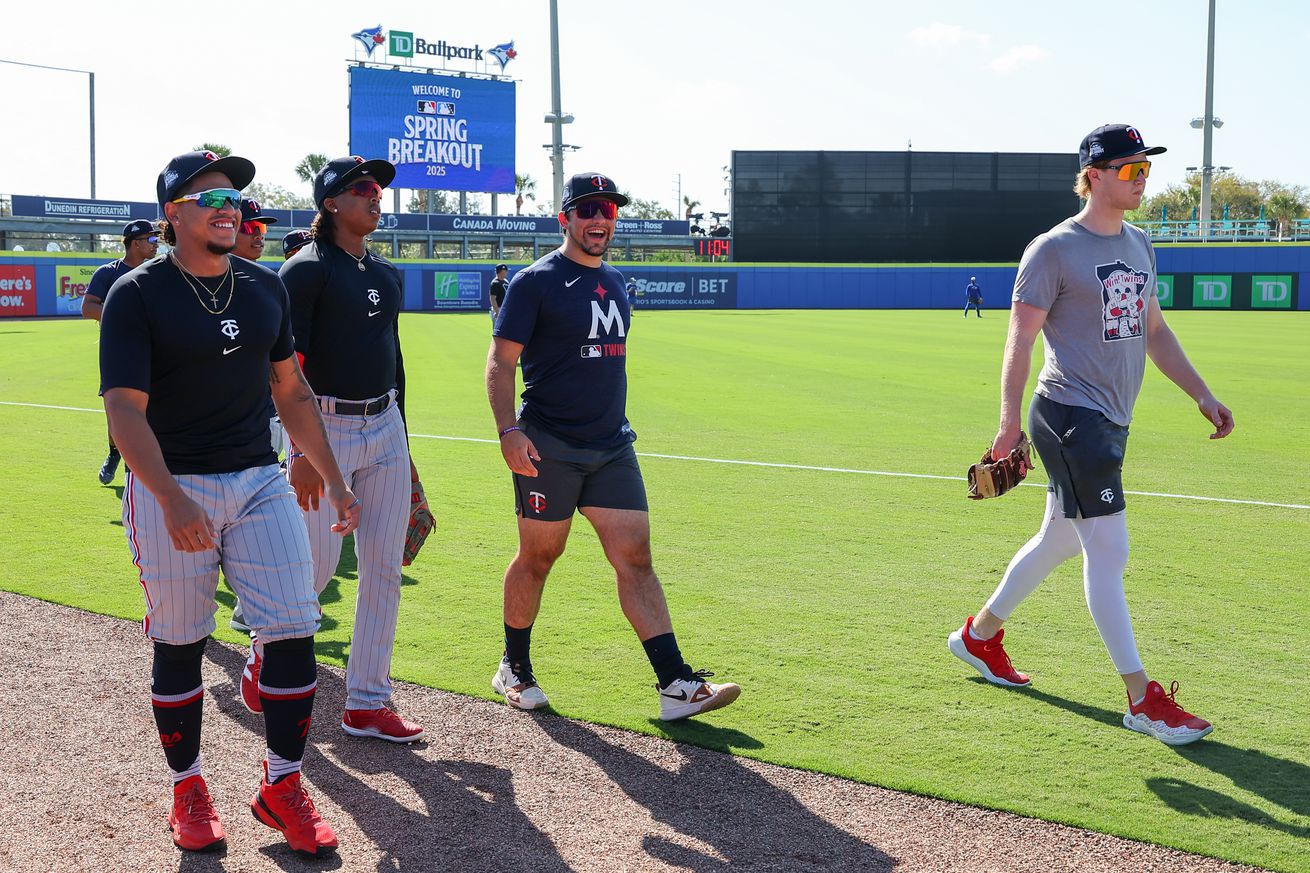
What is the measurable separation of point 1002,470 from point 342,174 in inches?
111

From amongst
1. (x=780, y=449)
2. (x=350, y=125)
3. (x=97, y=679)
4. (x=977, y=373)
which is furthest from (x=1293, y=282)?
(x=97, y=679)

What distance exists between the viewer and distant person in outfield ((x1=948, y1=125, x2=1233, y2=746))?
4.62 m

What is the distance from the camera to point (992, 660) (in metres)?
5.17

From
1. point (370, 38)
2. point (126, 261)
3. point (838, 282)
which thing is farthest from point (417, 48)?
point (126, 261)

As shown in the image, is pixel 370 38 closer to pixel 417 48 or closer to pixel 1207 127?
pixel 417 48

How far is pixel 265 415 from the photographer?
3.84 m

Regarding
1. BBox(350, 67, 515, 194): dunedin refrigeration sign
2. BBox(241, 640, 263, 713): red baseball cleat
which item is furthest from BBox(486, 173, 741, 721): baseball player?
BBox(350, 67, 515, 194): dunedin refrigeration sign

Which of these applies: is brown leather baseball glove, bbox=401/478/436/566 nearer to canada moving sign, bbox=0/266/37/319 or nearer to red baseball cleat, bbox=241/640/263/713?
red baseball cleat, bbox=241/640/263/713

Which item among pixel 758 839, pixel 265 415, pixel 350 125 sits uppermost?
pixel 350 125

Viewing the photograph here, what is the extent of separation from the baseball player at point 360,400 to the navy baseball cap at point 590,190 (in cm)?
72

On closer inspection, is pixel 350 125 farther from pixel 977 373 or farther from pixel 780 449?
pixel 780 449

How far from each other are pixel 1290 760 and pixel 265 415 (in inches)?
147

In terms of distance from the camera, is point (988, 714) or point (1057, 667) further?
point (1057, 667)

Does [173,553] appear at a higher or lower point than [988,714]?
higher
